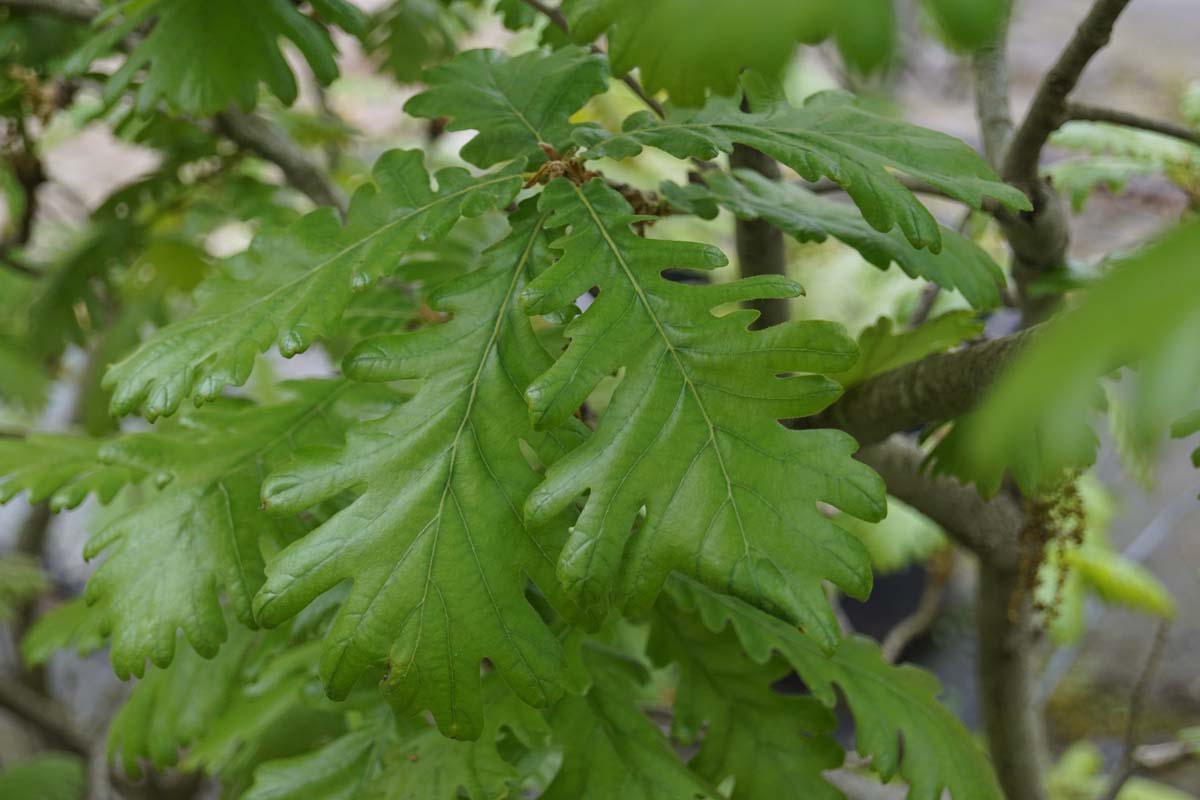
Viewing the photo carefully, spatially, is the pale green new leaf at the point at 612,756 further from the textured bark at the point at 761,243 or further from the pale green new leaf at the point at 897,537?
the pale green new leaf at the point at 897,537

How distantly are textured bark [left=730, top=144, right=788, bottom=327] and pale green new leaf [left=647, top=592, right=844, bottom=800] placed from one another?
22 cm

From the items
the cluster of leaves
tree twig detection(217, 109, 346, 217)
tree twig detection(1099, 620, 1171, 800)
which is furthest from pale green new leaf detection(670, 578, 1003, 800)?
tree twig detection(217, 109, 346, 217)

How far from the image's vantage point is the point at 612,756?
663 mm

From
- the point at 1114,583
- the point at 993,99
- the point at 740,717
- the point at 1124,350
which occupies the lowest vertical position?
the point at 1114,583

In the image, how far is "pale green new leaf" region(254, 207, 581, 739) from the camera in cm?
50

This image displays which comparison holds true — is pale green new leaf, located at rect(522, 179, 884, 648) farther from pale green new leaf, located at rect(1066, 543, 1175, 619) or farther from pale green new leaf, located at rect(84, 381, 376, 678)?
pale green new leaf, located at rect(1066, 543, 1175, 619)

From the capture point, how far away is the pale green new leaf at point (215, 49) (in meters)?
0.70

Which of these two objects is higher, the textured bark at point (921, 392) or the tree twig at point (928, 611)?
the textured bark at point (921, 392)

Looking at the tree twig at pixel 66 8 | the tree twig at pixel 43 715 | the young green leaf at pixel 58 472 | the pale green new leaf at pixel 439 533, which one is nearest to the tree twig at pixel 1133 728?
the pale green new leaf at pixel 439 533

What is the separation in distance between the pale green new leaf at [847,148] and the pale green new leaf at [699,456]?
6cm

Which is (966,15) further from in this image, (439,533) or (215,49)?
(215,49)

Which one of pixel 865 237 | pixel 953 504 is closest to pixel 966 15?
pixel 865 237

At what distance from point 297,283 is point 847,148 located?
0.99 ft

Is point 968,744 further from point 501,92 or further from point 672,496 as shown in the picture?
point 501,92
